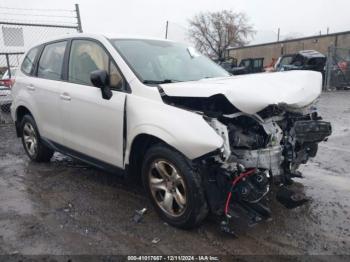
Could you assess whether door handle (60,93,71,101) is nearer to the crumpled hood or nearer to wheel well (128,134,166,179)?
wheel well (128,134,166,179)

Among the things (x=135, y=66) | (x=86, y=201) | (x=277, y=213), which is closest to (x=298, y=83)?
(x=277, y=213)

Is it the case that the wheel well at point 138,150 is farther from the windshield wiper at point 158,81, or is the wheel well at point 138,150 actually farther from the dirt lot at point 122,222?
the windshield wiper at point 158,81

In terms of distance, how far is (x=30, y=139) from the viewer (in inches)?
234

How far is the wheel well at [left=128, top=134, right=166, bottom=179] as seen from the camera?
3.76m

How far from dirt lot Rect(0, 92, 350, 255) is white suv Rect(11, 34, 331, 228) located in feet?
0.79

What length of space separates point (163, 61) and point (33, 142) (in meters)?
2.74

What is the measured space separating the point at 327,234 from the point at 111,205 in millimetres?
2255

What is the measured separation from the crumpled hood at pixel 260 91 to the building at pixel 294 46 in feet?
85.4

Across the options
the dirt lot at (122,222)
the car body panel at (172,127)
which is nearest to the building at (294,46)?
the dirt lot at (122,222)

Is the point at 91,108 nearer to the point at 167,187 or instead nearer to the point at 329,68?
the point at 167,187

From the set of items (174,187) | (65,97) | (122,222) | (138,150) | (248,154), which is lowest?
(122,222)

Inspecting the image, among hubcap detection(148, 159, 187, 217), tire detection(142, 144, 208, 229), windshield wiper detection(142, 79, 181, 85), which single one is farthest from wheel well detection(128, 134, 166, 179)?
windshield wiper detection(142, 79, 181, 85)

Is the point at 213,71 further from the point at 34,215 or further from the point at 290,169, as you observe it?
the point at 34,215

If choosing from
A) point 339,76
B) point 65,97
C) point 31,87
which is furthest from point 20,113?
point 339,76
